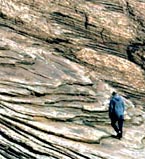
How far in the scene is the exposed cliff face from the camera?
25.9 m

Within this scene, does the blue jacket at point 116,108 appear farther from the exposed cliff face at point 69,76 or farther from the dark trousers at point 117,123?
the exposed cliff face at point 69,76

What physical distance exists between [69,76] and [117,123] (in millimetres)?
4997

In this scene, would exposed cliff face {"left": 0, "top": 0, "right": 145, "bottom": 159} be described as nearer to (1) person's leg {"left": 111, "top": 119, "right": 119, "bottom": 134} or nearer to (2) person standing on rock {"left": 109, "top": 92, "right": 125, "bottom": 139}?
(1) person's leg {"left": 111, "top": 119, "right": 119, "bottom": 134}

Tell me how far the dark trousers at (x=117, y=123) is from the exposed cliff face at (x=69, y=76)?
406mm

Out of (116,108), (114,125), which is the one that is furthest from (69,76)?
(116,108)

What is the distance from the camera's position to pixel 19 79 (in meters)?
28.9

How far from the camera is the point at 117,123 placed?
29.1m

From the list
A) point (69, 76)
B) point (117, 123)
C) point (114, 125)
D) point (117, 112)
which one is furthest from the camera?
point (69, 76)

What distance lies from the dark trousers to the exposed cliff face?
1.33 feet

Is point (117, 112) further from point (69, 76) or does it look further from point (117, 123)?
point (69, 76)

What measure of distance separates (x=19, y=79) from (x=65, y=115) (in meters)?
3.17

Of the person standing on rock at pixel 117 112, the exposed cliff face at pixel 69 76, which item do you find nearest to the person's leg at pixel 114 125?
the person standing on rock at pixel 117 112

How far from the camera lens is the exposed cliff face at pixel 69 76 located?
25938mm

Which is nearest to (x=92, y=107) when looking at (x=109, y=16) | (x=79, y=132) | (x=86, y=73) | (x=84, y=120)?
(x=84, y=120)
